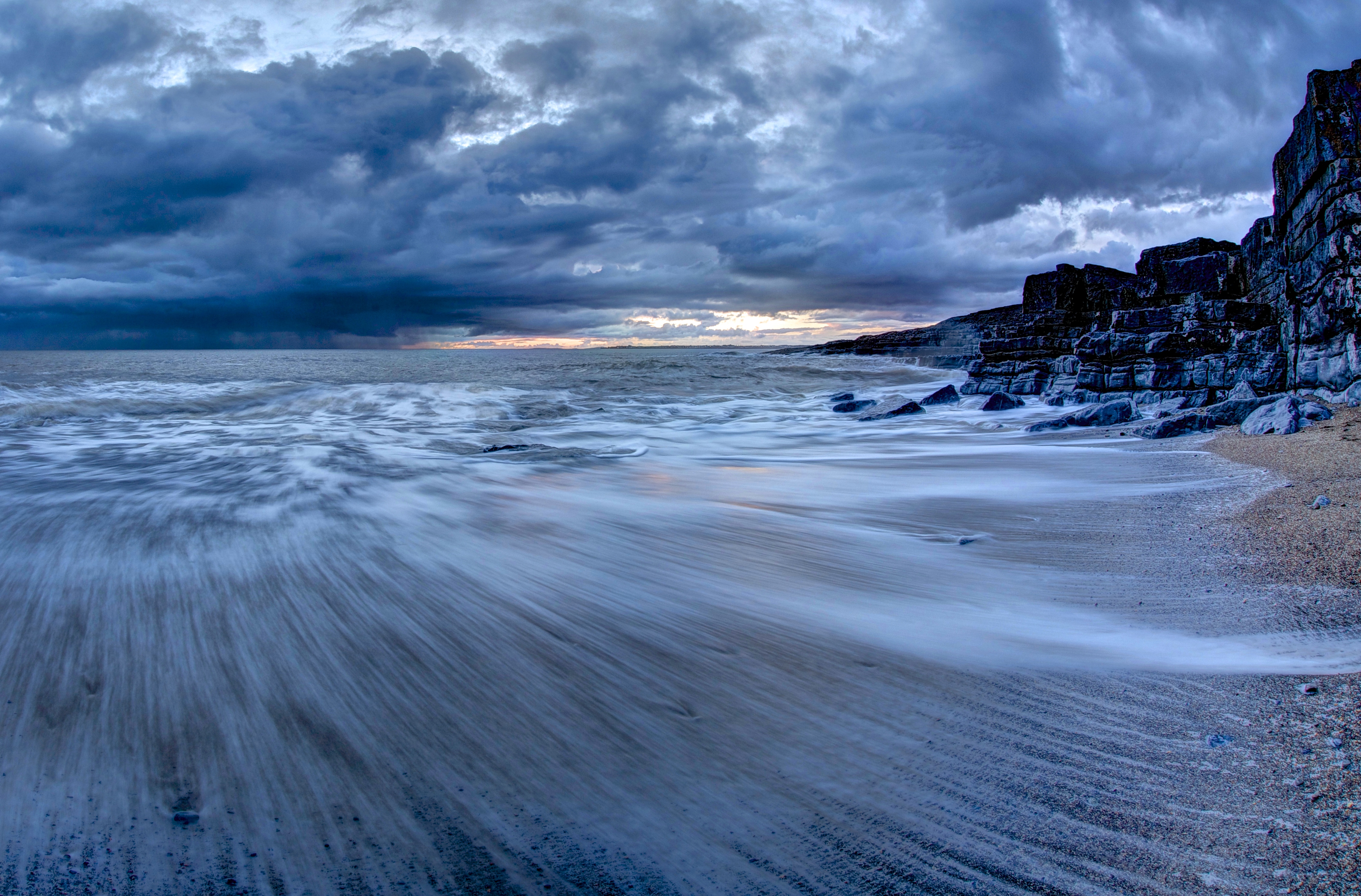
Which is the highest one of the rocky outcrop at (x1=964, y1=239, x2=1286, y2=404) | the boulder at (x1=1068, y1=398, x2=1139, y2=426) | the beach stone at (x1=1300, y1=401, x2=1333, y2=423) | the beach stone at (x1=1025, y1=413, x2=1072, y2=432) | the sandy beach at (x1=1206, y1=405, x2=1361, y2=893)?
the rocky outcrop at (x1=964, y1=239, x2=1286, y2=404)

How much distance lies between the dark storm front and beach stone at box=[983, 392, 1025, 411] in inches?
279

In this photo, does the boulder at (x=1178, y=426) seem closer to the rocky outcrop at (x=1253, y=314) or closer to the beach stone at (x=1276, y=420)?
the rocky outcrop at (x=1253, y=314)

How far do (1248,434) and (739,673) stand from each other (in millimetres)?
6699

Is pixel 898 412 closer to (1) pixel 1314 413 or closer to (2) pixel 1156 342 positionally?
(2) pixel 1156 342

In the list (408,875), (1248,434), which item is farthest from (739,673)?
(1248,434)

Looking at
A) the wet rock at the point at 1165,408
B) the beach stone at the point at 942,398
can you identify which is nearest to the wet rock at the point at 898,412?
the beach stone at the point at 942,398

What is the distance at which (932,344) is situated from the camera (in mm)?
64625

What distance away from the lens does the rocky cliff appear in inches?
286

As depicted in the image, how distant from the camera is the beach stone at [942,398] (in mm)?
12969

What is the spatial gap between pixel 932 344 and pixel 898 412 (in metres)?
58.9

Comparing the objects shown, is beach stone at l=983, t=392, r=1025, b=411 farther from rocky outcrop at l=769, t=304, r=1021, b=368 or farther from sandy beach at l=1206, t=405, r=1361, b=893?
rocky outcrop at l=769, t=304, r=1021, b=368

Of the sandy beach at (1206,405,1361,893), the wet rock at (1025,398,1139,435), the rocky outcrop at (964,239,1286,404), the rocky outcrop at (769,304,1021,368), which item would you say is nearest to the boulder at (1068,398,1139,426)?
the wet rock at (1025,398,1139,435)

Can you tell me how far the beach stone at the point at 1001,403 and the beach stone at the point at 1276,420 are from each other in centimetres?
515

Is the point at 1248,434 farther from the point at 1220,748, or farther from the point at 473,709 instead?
the point at 473,709
